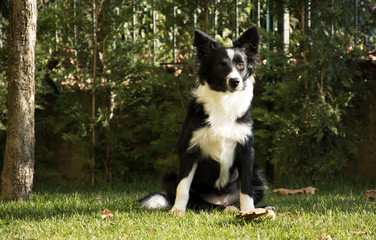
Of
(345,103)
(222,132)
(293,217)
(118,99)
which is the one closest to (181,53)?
(118,99)

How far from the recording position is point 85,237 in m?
3.26

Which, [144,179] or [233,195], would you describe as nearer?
[233,195]

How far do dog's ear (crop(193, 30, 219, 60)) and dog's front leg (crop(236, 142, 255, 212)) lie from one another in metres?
0.91

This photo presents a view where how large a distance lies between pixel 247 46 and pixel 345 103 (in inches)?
90.5

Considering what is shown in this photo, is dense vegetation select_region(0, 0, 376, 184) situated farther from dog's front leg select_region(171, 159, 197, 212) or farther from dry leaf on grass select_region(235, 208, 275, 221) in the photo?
dry leaf on grass select_region(235, 208, 275, 221)

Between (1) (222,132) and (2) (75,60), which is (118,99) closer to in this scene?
(2) (75,60)

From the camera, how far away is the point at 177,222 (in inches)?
144

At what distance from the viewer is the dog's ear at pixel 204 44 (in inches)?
168

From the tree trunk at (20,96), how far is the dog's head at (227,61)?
1.76 meters

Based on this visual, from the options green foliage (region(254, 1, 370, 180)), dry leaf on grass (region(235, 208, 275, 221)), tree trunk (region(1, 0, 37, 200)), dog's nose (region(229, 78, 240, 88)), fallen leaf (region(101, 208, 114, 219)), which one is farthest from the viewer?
green foliage (region(254, 1, 370, 180))

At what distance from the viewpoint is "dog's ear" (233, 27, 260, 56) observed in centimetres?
430

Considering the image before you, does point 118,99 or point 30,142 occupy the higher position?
point 118,99

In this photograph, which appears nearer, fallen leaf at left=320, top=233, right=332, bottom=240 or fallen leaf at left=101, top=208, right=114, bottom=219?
fallen leaf at left=320, top=233, right=332, bottom=240

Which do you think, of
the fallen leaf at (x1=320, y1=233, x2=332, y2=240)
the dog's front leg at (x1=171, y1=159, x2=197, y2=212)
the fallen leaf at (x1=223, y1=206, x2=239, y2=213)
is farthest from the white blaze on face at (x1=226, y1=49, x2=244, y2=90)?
the fallen leaf at (x1=320, y1=233, x2=332, y2=240)
